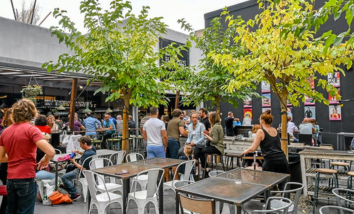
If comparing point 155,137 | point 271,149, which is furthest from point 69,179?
point 271,149

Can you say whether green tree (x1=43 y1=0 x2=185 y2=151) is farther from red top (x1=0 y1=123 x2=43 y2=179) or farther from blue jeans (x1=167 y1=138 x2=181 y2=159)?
red top (x1=0 y1=123 x2=43 y2=179)

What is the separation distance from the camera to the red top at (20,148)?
9.55 feet

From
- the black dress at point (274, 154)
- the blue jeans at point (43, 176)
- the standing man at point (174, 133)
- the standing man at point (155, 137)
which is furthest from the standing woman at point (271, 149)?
the blue jeans at point (43, 176)

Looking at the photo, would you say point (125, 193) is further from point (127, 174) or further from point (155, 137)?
point (155, 137)

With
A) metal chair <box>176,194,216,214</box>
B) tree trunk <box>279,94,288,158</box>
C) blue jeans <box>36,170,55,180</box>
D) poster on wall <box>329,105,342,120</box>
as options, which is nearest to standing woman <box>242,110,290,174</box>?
tree trunk <box>279,94,288,158</box>

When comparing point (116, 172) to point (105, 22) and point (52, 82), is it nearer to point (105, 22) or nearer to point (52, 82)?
point (105, 22)

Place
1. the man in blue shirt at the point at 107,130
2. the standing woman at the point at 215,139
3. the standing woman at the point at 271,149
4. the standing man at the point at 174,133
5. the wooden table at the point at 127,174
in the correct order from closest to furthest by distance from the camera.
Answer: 1. the wooden table at the point at 127,174
2. the standing woman at the point at 271,149
3. the standing woman at the point at 215,139
4. the standing man at the point at 174,133
5. the man in blue shirt at the point at 107,130

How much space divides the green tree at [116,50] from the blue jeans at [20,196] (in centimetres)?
285

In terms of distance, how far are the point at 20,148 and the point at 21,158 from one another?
0.11m

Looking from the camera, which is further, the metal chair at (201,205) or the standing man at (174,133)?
the standing man at (174,133)

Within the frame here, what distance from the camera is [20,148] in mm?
2920

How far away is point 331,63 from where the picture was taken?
4750 mm

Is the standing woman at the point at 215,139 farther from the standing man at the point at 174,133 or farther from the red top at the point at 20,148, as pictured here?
the red top at the point at 20,148

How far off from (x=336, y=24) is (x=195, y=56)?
889 cm
